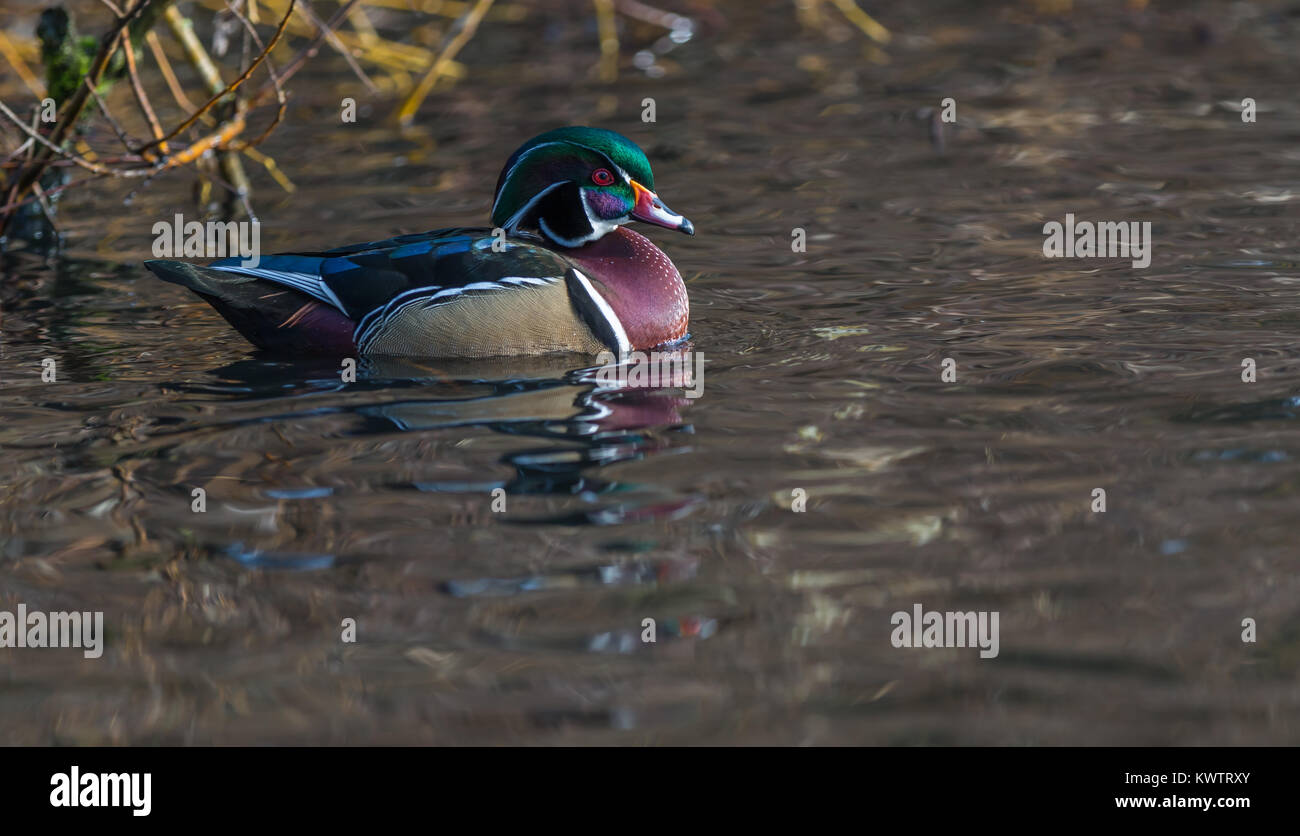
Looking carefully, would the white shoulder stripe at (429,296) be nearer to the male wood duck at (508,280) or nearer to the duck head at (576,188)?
the male wood duck at (508,280)

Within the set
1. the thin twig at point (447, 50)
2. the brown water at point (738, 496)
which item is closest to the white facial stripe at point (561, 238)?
the brown water at point (738, 496)

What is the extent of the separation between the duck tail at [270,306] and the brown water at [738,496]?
7.5 inches

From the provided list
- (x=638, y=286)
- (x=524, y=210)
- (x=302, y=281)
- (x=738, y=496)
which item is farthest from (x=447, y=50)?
(x=738, y=496)

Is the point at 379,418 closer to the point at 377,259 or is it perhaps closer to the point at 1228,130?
the point at 377,259

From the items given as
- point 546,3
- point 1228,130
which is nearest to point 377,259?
point 1228,130

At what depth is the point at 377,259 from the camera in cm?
771

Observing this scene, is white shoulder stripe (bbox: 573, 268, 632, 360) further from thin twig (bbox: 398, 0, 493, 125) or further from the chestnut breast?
thin twig (bbox: 398, 0, 493, 125)

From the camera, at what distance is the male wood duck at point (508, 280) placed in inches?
299

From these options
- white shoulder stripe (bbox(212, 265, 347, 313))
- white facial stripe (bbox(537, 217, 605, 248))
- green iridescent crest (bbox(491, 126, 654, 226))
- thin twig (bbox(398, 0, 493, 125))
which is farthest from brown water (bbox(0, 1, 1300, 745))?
thin twig (bbox(398, 0, 493, 125))

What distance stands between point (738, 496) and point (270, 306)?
116 inches

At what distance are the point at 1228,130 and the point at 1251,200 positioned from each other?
88.0 inches

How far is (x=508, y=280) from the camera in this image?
24.8ft

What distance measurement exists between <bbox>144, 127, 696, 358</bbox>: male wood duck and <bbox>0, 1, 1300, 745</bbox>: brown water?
200 millimetres

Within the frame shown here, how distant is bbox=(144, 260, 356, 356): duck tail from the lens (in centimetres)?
774
